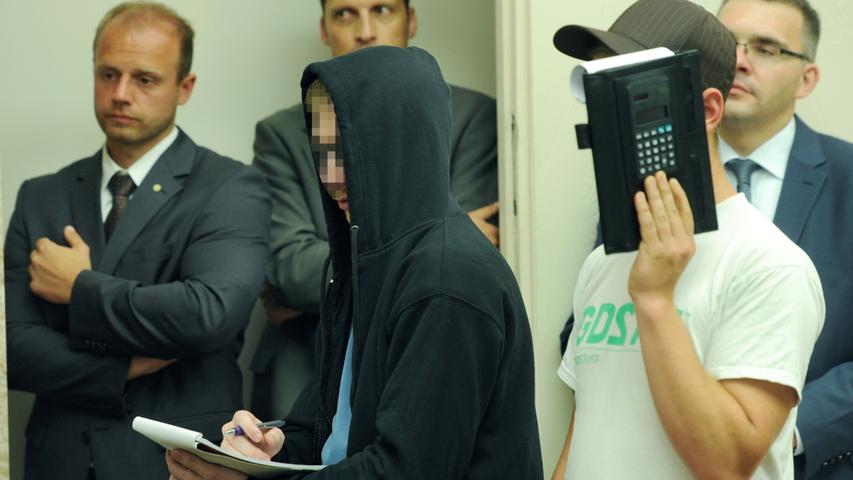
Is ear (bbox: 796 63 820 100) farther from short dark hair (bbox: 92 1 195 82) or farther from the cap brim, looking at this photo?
short dark hair (bbox: 92 1 195 82)

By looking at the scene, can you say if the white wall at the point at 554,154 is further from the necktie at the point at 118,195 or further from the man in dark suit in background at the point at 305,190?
the necktie at the point at 118,195

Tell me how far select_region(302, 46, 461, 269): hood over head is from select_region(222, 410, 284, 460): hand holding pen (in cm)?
34

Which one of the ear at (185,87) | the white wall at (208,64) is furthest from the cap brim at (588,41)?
the white wall at (208,64)

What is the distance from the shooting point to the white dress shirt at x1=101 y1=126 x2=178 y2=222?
3318 mm

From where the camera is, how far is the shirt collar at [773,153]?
9.29 feet

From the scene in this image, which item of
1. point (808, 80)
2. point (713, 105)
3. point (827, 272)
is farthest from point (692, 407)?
point (808, 80)

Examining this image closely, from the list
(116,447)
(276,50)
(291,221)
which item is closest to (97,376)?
(116,447)

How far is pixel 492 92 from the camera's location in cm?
418

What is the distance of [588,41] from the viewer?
2012 millimetres

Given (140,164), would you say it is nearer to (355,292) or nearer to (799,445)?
(355,292)

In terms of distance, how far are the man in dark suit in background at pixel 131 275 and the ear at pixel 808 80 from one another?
55.8 inches

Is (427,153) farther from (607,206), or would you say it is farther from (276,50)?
(276,50)

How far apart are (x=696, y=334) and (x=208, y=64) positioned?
2.70 meters

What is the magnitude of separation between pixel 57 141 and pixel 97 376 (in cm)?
136
